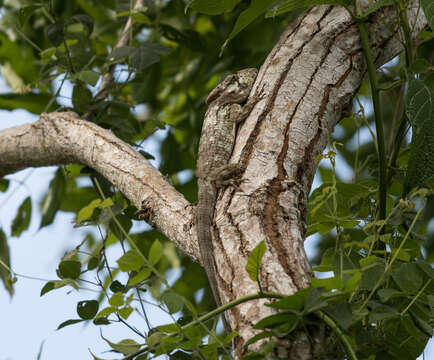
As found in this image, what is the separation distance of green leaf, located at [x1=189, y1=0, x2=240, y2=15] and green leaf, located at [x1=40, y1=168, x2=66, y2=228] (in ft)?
6.34

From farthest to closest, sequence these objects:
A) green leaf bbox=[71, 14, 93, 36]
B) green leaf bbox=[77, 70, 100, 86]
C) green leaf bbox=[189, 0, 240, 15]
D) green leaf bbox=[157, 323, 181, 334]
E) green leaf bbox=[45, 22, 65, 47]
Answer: green leaf bbox=[71, 14, 93, 36] < green leaf bbox=[45, 22, 65, 47] < green leaf bbox=[77, 70, 100, 86] < green leaf bbox=[189, 0, 240, 15] < green leaf bbox=[157, 323, 181, 334]

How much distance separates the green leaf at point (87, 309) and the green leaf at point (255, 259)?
71cm

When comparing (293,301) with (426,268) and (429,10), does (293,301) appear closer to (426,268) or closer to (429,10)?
(426,268)

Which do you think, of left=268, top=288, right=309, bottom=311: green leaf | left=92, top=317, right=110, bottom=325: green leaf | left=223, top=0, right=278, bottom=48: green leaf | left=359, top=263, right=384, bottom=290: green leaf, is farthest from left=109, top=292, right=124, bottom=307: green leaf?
left=223, top=0, right=278, bottom=48: green leaf

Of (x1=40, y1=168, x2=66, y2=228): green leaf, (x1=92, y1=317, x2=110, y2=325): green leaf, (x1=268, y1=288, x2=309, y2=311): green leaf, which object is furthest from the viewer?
(x1=40, y1=168, x2=66, y2=228): green leaf

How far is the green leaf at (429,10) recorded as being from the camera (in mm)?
1961

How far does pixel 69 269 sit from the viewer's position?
1973mm

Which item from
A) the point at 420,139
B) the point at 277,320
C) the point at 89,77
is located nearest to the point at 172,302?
the point at 277,320

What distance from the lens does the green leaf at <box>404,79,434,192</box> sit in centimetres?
192

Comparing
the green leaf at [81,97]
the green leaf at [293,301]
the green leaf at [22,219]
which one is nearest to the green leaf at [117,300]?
the green leaf at [293,301]

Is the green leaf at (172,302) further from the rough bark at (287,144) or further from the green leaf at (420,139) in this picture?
the green leaf at (420,139)

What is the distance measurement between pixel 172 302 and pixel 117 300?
22 cm

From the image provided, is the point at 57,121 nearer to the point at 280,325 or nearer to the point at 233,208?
the point at 233,208

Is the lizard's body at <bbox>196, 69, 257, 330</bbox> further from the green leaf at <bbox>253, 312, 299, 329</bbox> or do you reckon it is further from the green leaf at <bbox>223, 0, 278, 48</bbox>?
the green leaf at <bbox>253, 312, 299, 329</bbox>
